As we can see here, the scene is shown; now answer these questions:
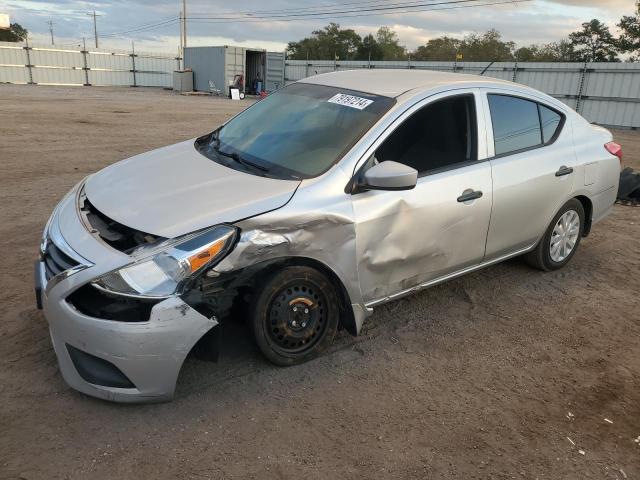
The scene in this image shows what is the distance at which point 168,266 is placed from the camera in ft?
8.48

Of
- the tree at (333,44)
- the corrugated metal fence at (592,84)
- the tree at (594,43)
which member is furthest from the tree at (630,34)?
the tree at (333,44)

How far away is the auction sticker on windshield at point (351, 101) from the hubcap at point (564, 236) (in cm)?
220

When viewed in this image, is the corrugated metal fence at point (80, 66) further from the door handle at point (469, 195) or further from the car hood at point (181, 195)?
the door handle at point (469, 195)

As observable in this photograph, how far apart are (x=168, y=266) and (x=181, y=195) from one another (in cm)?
54

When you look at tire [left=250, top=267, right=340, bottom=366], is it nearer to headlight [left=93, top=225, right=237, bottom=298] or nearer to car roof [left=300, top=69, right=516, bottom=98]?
headlight [left=93, top=225, right=237, bottom=298]

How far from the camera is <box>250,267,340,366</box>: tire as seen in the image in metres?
2.91

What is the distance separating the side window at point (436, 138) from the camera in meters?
3.42

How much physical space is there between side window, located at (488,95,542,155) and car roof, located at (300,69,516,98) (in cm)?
17

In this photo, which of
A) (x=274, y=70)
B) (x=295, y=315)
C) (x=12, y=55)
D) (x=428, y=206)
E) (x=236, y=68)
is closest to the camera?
(x=295, y=315)

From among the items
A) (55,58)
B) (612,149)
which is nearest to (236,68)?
(55,58)

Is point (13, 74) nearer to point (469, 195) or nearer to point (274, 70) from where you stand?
point (274, 70)

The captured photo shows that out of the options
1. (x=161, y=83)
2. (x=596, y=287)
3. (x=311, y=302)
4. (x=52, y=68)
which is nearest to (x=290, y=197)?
(x=311, y=302)

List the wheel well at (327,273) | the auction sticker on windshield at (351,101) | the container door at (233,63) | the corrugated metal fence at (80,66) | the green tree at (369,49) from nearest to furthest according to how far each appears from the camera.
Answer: the wheel well at (327,273)
the auction sticker on windshield at (351,101)
the container door at (233,63)
the corrugated metal fence at (80,66)
the green tree at (369,49)

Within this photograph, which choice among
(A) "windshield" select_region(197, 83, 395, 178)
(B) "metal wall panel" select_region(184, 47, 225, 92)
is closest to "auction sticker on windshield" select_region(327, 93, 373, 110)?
(A) "windshield" select_region(197, 83, 395, 178)
